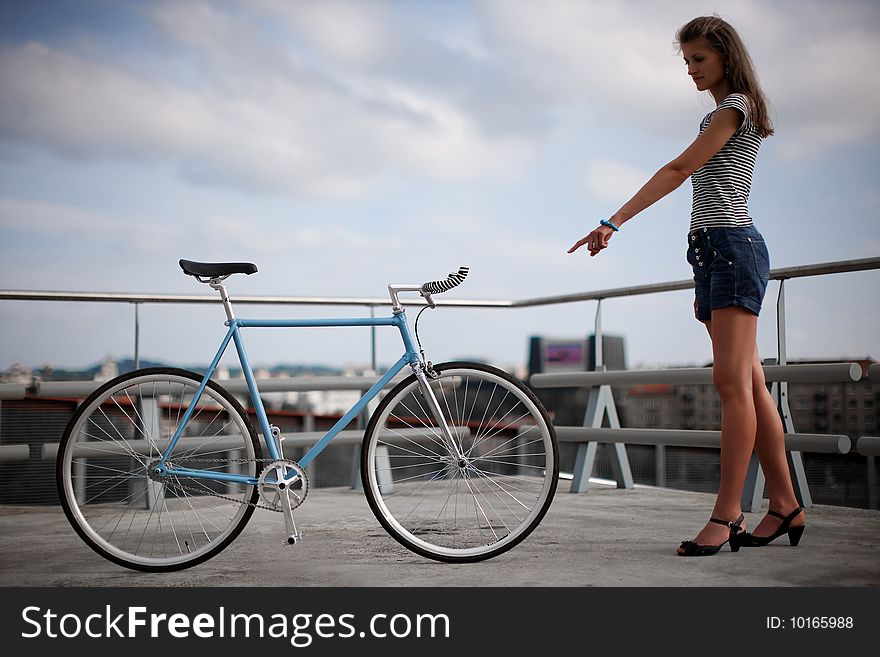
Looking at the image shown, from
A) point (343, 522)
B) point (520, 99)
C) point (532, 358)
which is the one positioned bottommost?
point (343, 522)

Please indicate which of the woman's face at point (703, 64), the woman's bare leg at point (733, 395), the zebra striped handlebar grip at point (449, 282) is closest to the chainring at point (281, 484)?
the zebra striped handlebar grip at point (449, 282)

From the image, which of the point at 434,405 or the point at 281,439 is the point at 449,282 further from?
the point at 281,439

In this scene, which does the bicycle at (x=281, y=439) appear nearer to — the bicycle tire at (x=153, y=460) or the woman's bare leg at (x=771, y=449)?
the bicycle tire at (x=153, y=460)

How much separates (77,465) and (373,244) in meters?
20.2

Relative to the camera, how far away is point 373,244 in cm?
2255

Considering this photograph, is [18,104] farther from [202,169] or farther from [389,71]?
[389,71]

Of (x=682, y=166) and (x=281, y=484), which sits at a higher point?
(x=682, y=166)

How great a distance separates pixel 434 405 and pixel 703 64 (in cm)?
124

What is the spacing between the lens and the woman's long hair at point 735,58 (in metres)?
2.40

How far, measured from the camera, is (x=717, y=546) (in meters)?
2.42

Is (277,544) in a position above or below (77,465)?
below

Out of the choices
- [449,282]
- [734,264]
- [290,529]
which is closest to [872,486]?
[734,264]
